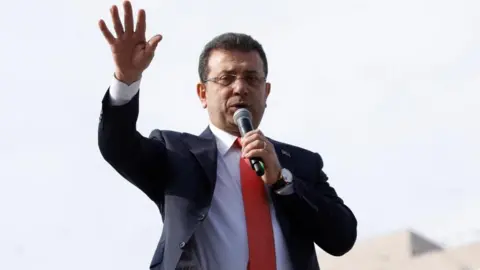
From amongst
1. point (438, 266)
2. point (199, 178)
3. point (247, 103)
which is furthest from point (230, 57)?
point (438, 266)

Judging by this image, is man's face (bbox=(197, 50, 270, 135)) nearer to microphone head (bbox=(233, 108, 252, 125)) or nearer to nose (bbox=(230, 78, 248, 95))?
nose (bbox=(230, 78, 248, 95))

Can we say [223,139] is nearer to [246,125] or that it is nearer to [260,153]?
[246,125]

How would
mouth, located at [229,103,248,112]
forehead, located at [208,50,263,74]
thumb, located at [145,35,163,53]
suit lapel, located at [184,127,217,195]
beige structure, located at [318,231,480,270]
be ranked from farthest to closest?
beige structure, located at [318,231,480,270]
forehead, located at [208,50,263,74]
mouth, located at [229,103,248,112]
suit lapel, located at [184,127,217,195]
thumb, located at [145,35,163,53]

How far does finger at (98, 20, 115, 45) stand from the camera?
505cm

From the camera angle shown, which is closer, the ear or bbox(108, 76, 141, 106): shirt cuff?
bbox(108, 76, 141, 106): shirt cuff

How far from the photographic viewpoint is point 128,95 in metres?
5.23

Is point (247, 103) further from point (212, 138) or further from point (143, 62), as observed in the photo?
point (143, 62)

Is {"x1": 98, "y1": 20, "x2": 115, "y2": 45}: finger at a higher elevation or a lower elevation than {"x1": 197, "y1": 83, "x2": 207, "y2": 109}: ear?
higher

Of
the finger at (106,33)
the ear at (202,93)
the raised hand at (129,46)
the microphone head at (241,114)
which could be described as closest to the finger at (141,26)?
the raised hand at (129,46)

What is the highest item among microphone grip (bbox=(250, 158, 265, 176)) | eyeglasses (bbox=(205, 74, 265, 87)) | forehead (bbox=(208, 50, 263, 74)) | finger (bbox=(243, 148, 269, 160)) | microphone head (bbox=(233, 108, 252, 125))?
forehead (bbox=(208, 50, 263, 74))

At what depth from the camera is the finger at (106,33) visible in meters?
5.05

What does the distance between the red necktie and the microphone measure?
0.24m

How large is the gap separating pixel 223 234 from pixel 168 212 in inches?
10.0

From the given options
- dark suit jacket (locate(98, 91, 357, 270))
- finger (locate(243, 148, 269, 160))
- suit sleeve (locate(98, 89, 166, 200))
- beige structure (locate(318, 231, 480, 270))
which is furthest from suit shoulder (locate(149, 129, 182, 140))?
beige structure (locate(318, 231, 480, 270))
